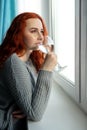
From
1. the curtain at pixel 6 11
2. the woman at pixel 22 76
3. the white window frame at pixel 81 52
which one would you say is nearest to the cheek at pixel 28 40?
the woman at pixel 22 76

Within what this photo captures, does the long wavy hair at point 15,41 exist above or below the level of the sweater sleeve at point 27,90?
above

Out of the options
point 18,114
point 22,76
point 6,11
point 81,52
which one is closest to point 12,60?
point 22,76

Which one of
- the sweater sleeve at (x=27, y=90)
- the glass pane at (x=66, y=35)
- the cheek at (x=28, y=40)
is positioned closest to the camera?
the sweater sleeve at (x=27, y=90)

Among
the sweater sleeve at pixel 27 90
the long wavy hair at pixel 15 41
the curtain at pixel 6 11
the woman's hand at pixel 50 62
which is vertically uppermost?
the curtain at pixel 6 11

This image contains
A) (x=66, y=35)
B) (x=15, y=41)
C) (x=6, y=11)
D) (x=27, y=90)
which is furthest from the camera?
(x=6, y=11)

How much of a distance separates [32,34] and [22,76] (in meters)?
0.21

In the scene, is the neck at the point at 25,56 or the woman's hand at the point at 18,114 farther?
the neck at the point at 25,56

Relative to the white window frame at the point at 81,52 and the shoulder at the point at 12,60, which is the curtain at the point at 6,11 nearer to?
the white window frame at the point at 81,52

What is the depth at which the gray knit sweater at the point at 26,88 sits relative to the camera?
98cm

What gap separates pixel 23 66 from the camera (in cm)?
103

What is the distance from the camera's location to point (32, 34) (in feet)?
3.60

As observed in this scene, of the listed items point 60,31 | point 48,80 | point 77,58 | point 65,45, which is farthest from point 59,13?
point 48,80

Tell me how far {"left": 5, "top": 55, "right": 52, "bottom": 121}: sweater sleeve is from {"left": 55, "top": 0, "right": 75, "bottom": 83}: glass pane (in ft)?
1.51

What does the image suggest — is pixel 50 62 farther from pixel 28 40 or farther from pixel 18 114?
pixel 18 114
